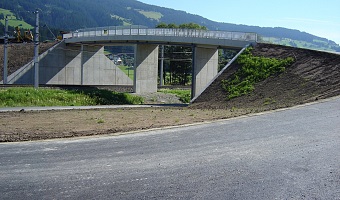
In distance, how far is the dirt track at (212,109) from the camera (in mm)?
13738

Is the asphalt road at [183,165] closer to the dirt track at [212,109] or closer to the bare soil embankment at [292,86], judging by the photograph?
the dirt track at [212,109]

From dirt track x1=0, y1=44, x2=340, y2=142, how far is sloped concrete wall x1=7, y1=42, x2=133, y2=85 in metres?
31.8

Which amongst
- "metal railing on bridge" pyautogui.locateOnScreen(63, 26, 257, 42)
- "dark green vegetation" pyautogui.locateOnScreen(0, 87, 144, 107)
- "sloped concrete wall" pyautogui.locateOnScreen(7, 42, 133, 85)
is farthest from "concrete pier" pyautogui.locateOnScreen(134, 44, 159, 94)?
"sloped concrete wall" pyautogui.locateOnScreen(7, 42, 133, 85)

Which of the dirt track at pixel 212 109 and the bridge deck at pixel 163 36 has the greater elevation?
Result: the bridge deck at pixel 163 36

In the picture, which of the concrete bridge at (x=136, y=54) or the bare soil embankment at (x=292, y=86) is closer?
the bare soil embankment at (x=292, y=86)

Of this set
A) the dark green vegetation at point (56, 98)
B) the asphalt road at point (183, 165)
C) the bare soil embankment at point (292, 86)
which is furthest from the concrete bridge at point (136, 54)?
the asphalt road at point (183, 165)

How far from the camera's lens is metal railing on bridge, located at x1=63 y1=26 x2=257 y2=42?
3562cm

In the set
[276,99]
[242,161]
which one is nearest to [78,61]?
[276,99]

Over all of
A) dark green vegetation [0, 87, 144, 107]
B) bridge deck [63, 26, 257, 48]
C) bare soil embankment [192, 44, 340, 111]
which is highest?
bridge deck [63, 26, 257, 48]

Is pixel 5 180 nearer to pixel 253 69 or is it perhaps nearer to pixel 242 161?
pixel 242 161

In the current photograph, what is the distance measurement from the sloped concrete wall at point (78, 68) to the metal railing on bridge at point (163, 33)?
3.21 metres

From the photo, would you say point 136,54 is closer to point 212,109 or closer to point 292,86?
point 212,109

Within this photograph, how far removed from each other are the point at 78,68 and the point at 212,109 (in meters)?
40.3

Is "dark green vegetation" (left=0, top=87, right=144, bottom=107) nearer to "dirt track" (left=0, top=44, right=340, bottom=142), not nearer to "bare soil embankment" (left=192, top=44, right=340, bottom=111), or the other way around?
"dirt track" (left=0, top=44, right=340, bottom=142)
